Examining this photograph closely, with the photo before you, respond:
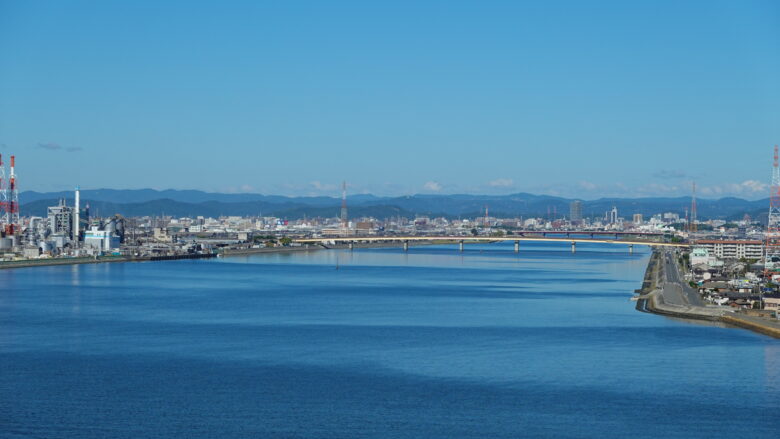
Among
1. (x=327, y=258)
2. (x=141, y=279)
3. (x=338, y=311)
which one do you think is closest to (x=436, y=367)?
(x=338, y=311)

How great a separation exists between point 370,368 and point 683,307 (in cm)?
528

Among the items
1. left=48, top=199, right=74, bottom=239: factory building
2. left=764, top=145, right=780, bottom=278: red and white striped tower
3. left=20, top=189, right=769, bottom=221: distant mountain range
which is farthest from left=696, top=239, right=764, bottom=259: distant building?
left=20, top=189, right=769, bottom=221: distant mountain range

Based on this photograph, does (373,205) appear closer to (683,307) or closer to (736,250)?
(736,250)

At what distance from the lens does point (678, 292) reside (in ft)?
44.7

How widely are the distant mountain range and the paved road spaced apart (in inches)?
1965

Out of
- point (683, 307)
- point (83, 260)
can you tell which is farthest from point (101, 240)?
point (683, 307)

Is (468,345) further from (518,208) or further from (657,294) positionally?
(518,208)

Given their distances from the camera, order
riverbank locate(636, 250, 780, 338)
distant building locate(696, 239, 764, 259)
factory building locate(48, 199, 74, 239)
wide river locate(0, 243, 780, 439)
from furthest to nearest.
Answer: factory building locate(48, 199, 74, 239) < distant building locate(696, 239, 764, 259) < riverbank locate(636, 250, 780, 338) < wide river locate(0, 243, 780, 439)

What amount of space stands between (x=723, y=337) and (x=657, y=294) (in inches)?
160

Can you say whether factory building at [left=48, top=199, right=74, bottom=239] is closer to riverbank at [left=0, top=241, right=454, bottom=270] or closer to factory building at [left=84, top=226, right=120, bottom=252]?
factory building at [left=84, top=226, right=120, bottom=252]

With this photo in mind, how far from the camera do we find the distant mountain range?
8100 cm

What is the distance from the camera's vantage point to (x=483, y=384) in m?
6.75

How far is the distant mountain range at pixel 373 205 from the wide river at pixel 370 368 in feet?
188

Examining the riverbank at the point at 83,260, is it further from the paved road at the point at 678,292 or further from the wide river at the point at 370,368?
the paved road at the point at 678,292
